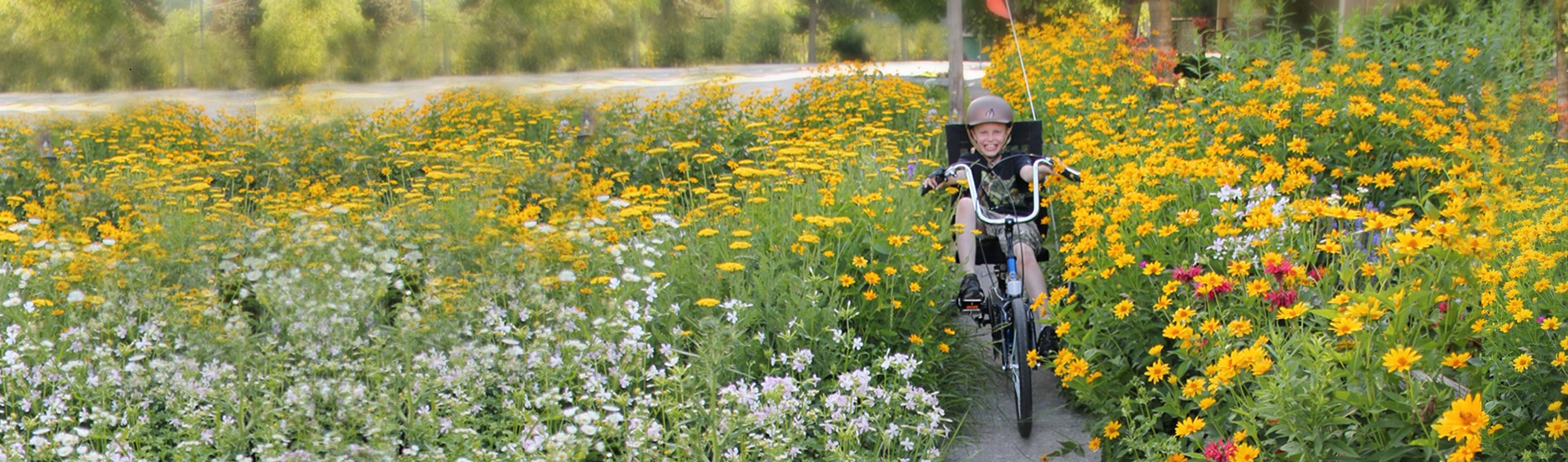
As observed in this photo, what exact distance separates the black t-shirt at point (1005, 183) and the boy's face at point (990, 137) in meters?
0.04

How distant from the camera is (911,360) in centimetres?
331

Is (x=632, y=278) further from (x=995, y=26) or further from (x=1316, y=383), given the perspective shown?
(x=995, y=26)

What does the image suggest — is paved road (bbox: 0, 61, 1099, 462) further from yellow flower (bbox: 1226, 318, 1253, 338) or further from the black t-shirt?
yellow flower (bbox: 1226, 318, 1253, 338)

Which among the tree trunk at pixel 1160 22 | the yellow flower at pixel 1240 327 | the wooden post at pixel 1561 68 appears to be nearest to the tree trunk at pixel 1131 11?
the tree trunk at pixel 1160 22

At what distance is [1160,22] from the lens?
11.5m

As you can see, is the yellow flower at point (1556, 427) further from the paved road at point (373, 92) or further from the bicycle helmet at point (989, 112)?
the paved road at point (373, 92)

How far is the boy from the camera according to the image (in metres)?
4.22

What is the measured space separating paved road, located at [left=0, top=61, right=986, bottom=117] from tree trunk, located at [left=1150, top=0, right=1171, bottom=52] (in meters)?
4.22

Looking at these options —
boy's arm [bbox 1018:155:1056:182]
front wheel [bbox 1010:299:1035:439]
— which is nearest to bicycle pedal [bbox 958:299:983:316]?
front wheel [bbox 1010:299:1035:439]

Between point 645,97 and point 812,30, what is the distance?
2815mm

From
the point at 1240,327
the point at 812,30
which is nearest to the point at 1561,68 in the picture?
the point at 1240,327

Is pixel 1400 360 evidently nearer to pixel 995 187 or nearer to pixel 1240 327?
pixel 1240 327

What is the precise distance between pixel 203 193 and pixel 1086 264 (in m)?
4.16

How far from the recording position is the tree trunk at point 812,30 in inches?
434
